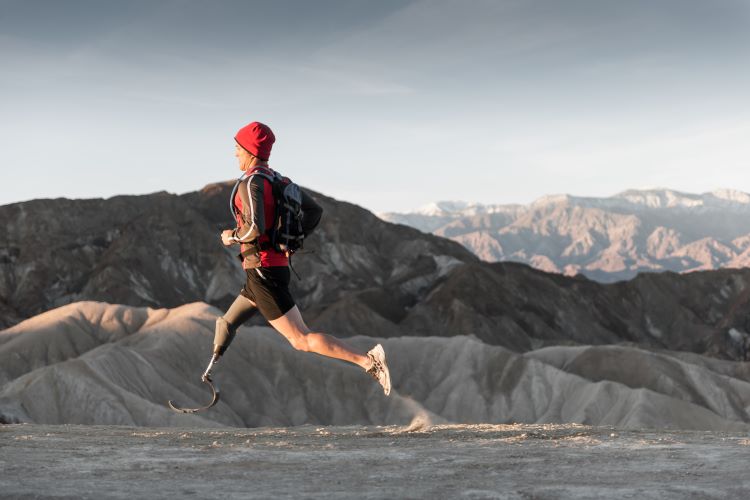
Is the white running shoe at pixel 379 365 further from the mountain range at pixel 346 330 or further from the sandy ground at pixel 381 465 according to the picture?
the mountain range at pixel 346 330

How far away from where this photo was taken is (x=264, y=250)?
8375 mm

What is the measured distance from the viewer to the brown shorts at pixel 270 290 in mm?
8445

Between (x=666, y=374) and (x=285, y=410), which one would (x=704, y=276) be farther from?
(x=285, y=410)

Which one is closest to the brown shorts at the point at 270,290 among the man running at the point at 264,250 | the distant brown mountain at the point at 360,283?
the man running at the point at 264,250

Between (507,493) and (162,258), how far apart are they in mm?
131302

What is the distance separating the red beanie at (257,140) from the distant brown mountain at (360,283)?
100 metres

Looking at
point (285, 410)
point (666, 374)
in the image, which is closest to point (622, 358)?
point (666, 374)

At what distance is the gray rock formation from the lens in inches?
2219

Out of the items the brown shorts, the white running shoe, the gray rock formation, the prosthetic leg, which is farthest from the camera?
the gray rock formation

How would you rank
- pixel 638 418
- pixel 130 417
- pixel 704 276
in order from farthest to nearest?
pixel 704 276 → pixel 638 418 → pixel 130 417

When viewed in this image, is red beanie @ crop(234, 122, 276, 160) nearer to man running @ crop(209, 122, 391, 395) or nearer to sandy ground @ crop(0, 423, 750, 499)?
man running @ crop(209, 122, 391, 395)

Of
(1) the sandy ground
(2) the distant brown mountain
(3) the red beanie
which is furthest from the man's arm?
(2) the distant brown mountain

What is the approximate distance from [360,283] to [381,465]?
136684mm

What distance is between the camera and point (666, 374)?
80.9 meters
